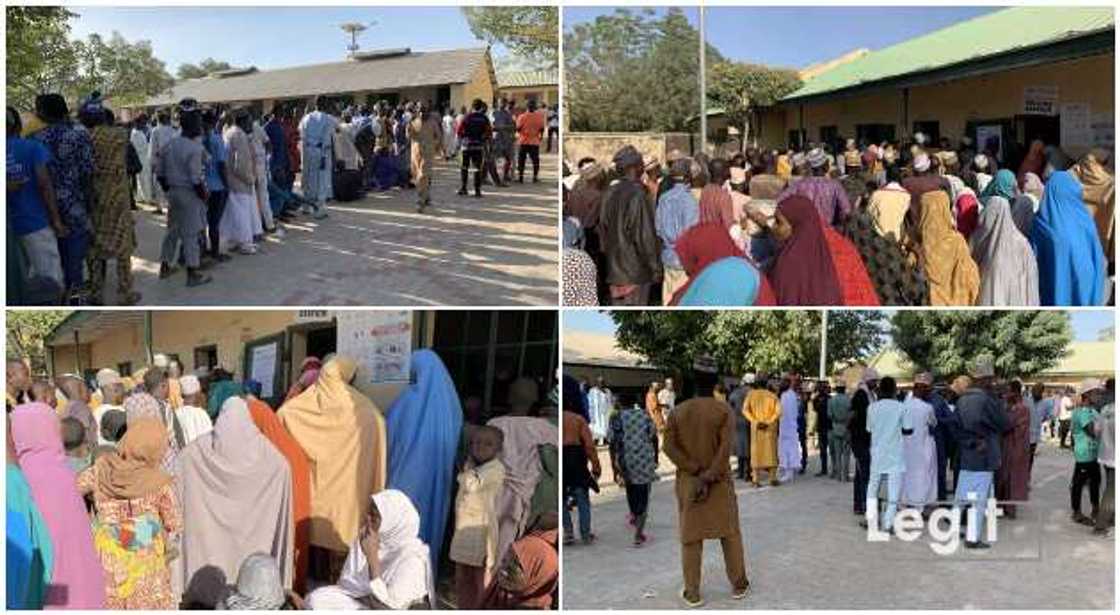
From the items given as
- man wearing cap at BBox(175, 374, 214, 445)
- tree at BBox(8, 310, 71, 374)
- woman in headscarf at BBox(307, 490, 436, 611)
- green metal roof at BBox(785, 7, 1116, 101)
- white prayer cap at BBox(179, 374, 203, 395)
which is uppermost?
green metal roof at BBox(785, 7, 1116, 101)

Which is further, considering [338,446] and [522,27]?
[522,27]

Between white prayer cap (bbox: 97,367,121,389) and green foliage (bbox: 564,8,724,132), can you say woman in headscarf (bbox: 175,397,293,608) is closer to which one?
white prayer cap (bbox: 97,367,121,389)

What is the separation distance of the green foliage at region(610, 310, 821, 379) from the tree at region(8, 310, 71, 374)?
226 cm

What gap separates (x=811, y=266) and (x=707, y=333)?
500 mm

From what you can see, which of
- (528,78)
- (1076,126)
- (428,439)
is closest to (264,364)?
→ (428,439)

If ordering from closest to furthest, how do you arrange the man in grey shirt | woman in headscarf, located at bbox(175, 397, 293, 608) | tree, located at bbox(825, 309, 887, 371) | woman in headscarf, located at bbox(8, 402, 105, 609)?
woman in headscarf, located at bbox(8, 402, 105, 609)
woman in headscarf, located at bbox(175, 397, 293, 608)
tree, located at bbox(825, 309, 887, 371)
the man in grey shirt

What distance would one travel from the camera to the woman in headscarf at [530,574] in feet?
12.1

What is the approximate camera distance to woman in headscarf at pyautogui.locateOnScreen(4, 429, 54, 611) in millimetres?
3523

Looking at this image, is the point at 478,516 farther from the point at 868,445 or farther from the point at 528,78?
the point at 528,78

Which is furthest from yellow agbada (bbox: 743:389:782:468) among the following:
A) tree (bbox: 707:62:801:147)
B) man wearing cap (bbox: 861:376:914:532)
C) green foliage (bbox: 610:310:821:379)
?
tree (bbox: 707:62:801:147)

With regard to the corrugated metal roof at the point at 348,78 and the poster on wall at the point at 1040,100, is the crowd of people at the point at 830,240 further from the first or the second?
the corrugated metal roof at the point at 348,78

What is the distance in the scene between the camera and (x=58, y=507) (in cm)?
353

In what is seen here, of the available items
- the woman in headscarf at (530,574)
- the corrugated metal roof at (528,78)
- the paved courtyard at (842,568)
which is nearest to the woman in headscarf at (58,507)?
the woman in headscarf at (530,574)

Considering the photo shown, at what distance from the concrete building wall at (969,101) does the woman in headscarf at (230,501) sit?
14.4 feet
